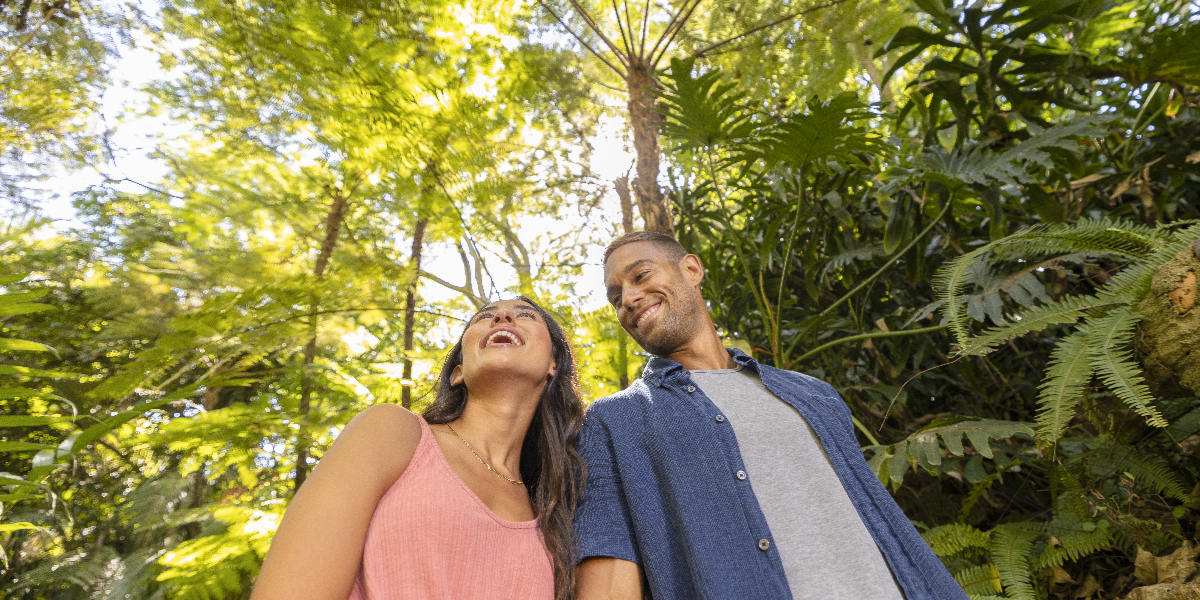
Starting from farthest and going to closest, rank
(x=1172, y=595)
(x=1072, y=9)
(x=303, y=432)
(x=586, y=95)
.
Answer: (x=586, y=95)
(x=303, y=432)
(x=1072, y=9)
(x=1172, y=595)

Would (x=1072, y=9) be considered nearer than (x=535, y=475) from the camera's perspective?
No

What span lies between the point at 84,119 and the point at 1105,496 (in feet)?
24.8

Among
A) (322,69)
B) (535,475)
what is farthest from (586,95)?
(535,475)

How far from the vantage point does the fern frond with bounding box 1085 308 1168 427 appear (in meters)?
1.41

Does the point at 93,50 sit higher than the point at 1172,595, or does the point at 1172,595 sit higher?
the point at 93,50

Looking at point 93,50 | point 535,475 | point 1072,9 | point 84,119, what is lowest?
point 535,475

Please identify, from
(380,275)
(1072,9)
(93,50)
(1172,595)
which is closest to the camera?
(1172,595)

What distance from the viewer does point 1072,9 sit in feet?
7.57

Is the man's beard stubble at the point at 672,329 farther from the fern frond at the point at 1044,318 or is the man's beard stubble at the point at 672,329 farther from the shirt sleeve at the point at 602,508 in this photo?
the fern frond at the point at 1044,318

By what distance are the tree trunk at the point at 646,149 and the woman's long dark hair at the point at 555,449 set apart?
137 centimetres

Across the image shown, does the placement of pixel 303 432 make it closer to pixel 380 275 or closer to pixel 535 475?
pixel 380 275

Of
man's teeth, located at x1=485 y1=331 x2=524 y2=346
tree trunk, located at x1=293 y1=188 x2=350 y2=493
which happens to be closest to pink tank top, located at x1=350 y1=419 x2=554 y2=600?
man's teeth, located at x1=485 y1=331 x2=524 y2=346

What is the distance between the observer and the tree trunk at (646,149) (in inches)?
119

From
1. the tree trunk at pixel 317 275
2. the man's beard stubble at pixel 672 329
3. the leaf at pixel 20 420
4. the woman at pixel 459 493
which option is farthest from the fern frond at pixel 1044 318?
the tree trunk at pixel 317 275
